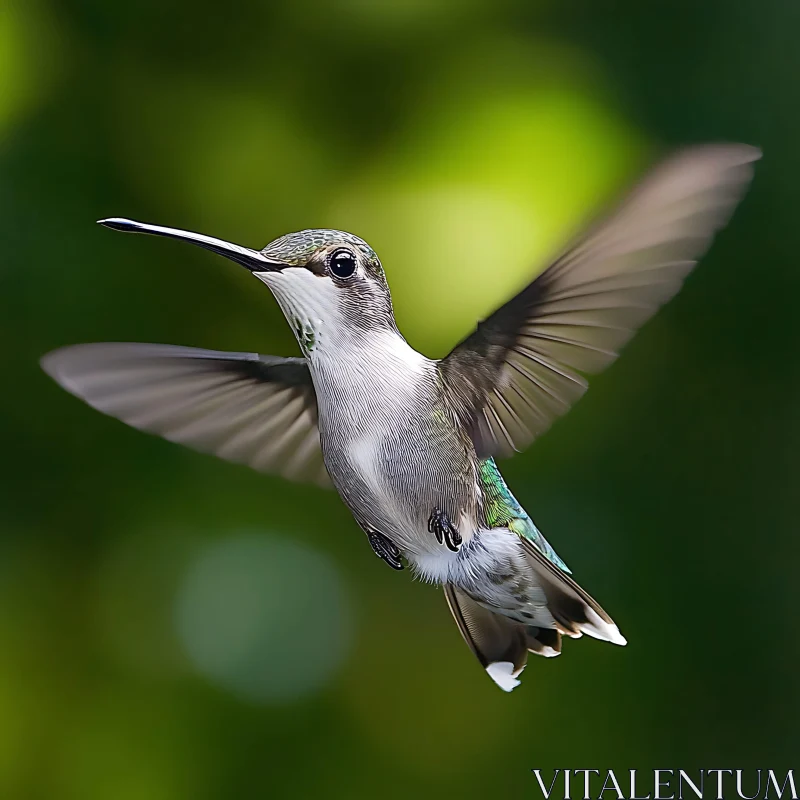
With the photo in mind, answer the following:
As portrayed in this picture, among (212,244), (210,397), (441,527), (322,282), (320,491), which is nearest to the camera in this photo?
(212,244)

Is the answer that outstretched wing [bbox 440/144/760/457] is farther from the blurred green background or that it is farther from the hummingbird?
the blurred green background

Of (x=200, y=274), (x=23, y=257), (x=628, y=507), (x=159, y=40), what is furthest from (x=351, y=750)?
(x=159, y=40)

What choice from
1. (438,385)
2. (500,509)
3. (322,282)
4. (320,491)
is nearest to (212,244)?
(322,282)

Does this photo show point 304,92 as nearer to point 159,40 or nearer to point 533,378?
point 159,40

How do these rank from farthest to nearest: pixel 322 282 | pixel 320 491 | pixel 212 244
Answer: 1. pixel 320 491
2. pixel 322 282
3. pixel 212 244

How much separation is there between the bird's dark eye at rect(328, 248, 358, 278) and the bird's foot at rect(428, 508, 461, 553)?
221 mm

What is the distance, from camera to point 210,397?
103cm

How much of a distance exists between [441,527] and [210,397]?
0.89 feet

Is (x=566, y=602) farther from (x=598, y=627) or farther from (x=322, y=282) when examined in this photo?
(x=322, y=282)

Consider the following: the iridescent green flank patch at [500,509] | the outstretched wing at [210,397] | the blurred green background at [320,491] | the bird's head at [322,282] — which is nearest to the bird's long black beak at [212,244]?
the bird's head at [322,282]

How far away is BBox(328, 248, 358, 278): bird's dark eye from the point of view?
819 mm

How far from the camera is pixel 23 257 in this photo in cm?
235

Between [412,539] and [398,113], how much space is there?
5.37ft

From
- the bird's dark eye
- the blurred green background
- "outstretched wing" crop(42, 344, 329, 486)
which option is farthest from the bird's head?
the blurred green background
